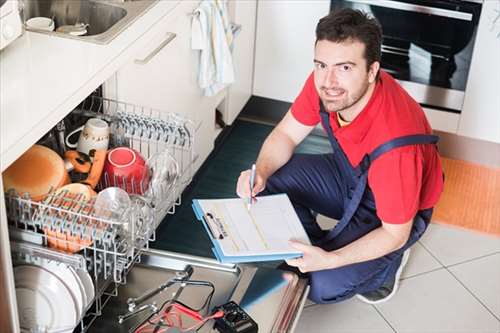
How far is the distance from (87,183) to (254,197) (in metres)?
0.52

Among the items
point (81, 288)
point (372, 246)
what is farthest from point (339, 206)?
point (81, 288)

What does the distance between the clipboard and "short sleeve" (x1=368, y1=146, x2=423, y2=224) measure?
222 mm

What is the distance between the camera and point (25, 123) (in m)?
1.48

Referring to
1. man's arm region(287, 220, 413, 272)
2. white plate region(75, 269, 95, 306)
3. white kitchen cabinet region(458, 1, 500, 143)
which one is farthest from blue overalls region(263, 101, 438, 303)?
white kitchen cabinet region(458, 1, 500, 143)

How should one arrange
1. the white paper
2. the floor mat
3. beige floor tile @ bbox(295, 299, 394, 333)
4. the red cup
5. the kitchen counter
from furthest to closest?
1. the floor mat
2. beige floor tile @ bbox(295, 299, 394, 333)
3. the white paper
4. the red cup
5. the kitchen counter

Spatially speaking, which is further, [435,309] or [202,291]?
[435,309]

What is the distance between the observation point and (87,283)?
1645 millimetres

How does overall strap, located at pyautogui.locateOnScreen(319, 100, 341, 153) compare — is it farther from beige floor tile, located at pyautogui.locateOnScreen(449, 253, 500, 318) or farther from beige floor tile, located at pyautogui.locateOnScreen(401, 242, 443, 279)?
beige floor tile, located at pyautogui.locateOnScreen(449, 253, 500, 318)

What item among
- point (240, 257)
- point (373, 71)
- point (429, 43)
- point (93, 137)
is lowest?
point (240, 257)

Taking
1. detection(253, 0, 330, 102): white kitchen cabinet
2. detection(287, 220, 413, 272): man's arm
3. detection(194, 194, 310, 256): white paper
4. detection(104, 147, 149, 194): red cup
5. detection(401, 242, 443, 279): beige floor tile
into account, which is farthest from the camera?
detection(253, 0, 330, 102): white kitchen cabinet

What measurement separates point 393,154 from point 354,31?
32cm

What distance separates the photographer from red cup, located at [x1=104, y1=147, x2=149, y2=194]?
176cm

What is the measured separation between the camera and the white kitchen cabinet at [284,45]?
2994 mm

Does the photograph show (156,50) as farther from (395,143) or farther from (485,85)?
(485,85)
